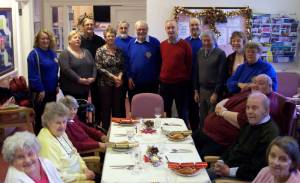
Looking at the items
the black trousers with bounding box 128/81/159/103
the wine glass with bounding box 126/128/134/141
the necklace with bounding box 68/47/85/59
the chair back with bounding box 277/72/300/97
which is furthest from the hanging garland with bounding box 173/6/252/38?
the wine glass with bounding box 126/128/134/141

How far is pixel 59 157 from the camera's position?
2803 millimetres

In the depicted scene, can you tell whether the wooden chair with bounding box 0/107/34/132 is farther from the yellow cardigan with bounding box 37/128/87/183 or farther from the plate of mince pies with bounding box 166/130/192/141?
the plate of mince pies with bounding box 166/130/192/141

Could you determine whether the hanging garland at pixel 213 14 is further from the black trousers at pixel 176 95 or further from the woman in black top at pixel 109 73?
the woman in black top at pixel 109 73

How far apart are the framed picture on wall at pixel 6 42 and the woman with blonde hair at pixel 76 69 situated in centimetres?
149

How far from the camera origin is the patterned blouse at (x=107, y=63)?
15.7 feet

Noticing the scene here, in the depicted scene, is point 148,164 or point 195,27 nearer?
point 148,164

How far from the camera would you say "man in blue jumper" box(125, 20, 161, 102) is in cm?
487

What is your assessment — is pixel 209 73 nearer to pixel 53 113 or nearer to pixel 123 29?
pixel 123 29

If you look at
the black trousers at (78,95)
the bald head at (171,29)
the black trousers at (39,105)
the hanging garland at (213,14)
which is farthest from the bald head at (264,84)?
the black trousers at (39,105)

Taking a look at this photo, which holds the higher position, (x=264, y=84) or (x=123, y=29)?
(x=123, y=29)

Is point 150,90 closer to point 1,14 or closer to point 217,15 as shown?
point 217,15

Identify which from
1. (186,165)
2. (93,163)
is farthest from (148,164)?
(93,163)

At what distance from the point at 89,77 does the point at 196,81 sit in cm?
133

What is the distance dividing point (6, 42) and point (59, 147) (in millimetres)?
3552
